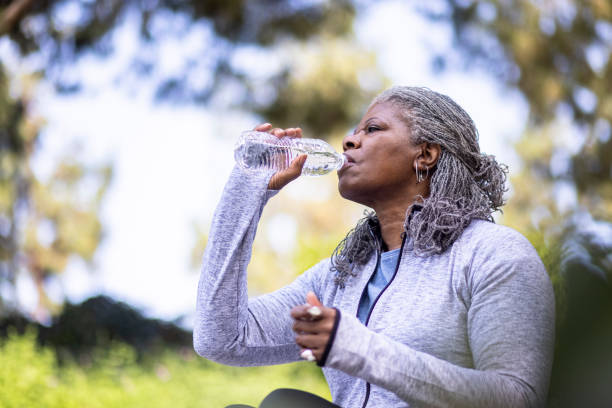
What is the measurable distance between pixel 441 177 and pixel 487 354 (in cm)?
56

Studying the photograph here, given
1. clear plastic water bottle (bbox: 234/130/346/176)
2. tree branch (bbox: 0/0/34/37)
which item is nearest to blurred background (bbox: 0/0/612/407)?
tree branch (bbox: 0/0/34/37)

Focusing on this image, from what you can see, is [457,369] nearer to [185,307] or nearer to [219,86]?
[185,307]

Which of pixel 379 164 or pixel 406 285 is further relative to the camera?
pixel 379 164

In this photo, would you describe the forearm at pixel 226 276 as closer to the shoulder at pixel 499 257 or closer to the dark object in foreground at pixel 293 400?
the dark object in foreground at pixel 293 400

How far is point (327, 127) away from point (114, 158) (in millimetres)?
2367

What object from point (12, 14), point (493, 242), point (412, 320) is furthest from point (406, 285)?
point (12, 14)

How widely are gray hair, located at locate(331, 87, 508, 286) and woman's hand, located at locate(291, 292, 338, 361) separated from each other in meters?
0.51

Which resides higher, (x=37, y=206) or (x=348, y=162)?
(x=348, y=162)

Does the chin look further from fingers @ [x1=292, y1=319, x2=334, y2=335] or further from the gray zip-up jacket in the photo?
fingers @ [x1=292, y1=319, x2=334, y2=335]

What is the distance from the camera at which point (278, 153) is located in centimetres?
185

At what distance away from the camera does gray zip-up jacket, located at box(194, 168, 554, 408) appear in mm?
1049

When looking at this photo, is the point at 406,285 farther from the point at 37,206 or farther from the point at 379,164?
the point at 37,206

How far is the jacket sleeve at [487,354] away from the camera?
1045mm

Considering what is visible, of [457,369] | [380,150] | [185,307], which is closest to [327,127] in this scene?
[185,307]
